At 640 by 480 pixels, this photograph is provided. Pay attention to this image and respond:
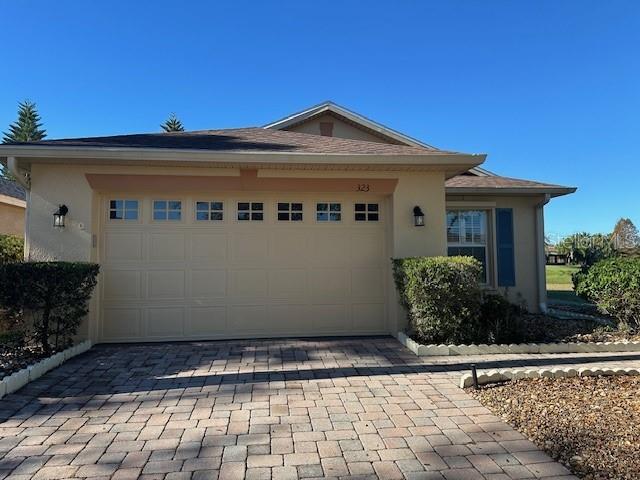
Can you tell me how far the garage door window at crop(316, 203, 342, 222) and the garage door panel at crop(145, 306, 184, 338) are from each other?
9.14 feet

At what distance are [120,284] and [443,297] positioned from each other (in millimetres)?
5036

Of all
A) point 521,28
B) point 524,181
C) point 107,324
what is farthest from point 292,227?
point 521,28

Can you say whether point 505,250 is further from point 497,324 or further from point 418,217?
point 418,217

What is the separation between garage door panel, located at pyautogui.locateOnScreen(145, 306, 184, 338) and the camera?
6480 millimetres

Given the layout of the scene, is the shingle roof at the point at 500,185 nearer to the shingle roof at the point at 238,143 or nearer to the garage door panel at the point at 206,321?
the shingle roof at the point at 238,143

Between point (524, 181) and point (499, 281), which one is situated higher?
point (524, 181)

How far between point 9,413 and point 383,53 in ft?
34.0

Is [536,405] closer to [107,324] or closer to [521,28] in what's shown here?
[107,324]

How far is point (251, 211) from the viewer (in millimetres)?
6848

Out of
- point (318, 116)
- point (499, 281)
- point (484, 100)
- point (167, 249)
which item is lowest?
point (499, 281)

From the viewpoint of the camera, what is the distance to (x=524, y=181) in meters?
9.66

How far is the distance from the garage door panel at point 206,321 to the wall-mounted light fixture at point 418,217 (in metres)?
3.51

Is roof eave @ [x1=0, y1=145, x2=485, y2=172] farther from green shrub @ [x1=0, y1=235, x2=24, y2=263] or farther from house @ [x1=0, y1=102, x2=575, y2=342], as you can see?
green shrub @ [x1=0, y1=235, x2=24, y2=263]

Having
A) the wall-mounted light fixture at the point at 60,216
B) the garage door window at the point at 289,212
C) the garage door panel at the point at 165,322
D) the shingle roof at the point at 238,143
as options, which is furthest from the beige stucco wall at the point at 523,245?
the wall-mounted light fixture at the point at 60,216
